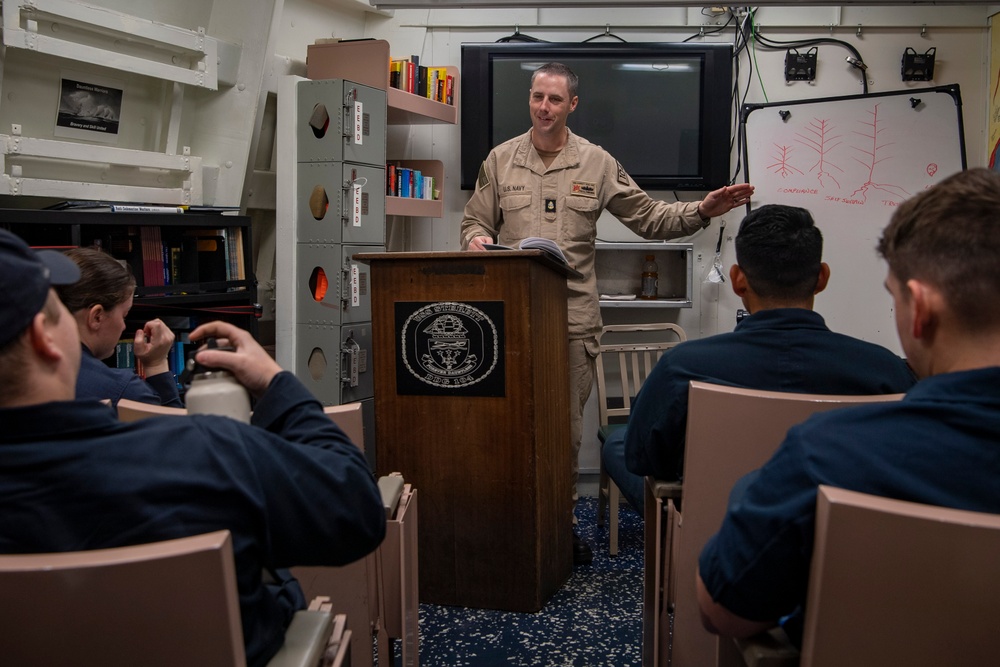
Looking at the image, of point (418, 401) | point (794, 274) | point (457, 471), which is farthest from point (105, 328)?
point (794, 274)

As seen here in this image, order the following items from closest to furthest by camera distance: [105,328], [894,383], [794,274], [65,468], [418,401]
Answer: [65,468] < [894,383] < [794,274] < [105,328] < [418,401]

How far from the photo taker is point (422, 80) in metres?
4.03

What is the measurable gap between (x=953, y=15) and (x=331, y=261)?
3.39 m

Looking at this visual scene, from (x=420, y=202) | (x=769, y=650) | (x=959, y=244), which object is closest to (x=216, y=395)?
(x=769, y=650)

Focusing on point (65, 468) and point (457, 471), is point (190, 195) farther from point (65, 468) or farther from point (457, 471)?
point (65, 468)

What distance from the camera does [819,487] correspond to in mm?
833

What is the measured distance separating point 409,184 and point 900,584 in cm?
350

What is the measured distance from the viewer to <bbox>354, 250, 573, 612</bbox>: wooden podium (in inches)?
93.1

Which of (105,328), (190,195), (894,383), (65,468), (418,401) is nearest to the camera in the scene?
(65,468)

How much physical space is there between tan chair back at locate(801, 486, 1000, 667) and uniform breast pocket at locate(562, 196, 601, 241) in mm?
2383

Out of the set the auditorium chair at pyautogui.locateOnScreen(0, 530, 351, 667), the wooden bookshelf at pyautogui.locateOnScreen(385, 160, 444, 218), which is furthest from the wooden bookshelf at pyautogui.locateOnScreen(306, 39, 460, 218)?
the auditorium chair at pyautogui.locateOnScreen(0, 530, 351, 667)

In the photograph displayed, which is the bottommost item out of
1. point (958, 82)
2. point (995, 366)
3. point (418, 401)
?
point (418, 401)

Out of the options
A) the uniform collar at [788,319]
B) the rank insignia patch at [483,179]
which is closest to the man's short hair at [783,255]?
the uniform collar at [788,319]

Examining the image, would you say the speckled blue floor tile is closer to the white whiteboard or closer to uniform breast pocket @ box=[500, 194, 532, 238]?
uniform breast pocket @ box=[500, 194, 532, 238]
